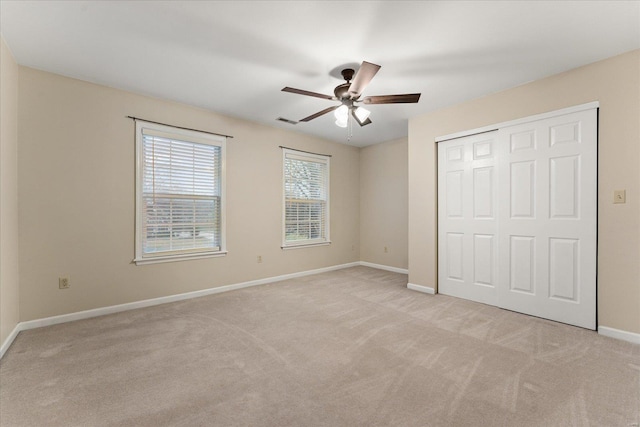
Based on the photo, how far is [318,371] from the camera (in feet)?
6.78

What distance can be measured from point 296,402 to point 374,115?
3.70 meters

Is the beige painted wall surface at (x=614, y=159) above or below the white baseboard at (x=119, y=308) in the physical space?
above

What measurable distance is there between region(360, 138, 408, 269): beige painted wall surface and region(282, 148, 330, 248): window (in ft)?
3.34

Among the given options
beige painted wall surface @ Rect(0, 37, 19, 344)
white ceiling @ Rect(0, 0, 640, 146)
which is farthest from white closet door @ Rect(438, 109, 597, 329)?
beige painted wall surface @ Rect(0, 37, 19, 344)

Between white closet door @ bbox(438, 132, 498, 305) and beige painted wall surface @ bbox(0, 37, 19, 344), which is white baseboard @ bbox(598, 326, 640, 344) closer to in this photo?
white closet door @ bbox(438, 132, 498, 305)

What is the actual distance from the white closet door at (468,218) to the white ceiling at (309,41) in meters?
0.80

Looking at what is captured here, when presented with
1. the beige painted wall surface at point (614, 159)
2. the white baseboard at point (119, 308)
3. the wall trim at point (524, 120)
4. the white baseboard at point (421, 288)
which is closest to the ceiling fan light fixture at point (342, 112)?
the wall trim at point (524, 120)

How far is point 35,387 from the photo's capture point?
1864mm

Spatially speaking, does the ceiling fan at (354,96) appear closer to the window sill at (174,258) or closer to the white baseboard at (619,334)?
the window sill at (174,258)

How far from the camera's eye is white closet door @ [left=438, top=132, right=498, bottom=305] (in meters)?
3.51

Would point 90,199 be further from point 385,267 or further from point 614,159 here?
point 614,159

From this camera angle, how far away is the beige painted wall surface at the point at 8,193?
2365 millimetres

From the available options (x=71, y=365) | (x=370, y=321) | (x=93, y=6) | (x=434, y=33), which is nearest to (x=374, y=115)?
(x=434, y=33)

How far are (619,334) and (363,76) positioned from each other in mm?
3276
